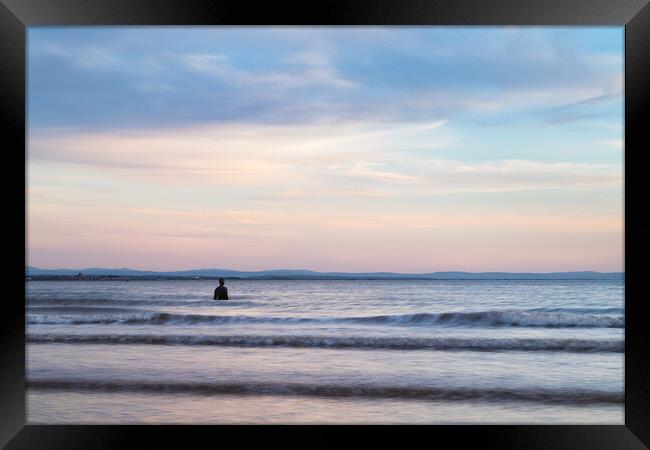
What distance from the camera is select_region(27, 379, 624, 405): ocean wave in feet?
12.7

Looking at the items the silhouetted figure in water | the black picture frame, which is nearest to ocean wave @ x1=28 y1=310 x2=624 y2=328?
the silhouetted figure in water

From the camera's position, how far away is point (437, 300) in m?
14.3

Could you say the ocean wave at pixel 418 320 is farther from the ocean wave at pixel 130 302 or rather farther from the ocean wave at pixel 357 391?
the ocean wave at pixel 357 391

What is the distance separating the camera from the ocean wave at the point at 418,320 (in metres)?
8.52

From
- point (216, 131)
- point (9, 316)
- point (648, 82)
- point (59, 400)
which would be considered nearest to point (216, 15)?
point (9, 316)

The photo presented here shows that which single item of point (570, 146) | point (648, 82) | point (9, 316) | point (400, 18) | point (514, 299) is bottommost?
point (514, 299)

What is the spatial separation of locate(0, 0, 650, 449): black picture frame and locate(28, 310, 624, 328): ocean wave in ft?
19.7

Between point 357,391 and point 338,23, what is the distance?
2.54 meters

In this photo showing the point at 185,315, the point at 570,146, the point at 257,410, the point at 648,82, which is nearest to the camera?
the point at 648,82

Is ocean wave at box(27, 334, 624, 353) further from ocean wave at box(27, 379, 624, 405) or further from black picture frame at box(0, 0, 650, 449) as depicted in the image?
black picture frame at box(0, 0, 650, 449)

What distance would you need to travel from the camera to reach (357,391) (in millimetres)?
4074

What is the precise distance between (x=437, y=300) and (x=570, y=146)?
5188 mm

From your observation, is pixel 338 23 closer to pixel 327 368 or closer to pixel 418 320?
pixel 327 368

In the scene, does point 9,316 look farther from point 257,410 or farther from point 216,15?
point 257,410
